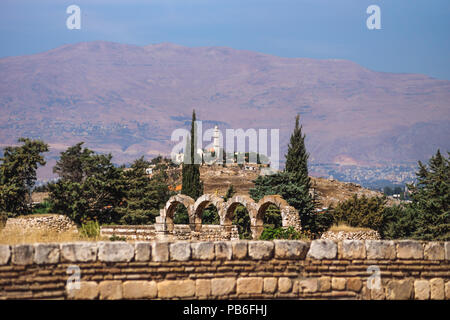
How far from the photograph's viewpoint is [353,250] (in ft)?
33.1

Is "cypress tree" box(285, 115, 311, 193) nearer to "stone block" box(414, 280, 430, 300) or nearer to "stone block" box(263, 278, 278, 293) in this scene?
"stone block" box(414, 280, 430, 300)

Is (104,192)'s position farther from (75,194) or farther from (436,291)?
(436,291)

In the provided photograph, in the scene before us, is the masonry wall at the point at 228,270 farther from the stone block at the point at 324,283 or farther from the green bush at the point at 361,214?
the green bush at the point at 361,214

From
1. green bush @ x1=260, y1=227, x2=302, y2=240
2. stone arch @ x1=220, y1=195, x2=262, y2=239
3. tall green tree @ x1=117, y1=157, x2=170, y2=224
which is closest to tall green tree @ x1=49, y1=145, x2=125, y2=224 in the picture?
tall green tree @ x1=117, y1=157, x2=170, y2=224

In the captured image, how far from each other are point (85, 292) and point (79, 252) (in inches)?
26.0

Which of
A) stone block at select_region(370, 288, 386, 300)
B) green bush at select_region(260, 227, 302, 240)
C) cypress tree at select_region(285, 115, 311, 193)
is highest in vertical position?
cypress tree at select_region(285, 115, 311, 193)

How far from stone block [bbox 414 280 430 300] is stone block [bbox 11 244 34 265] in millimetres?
6653

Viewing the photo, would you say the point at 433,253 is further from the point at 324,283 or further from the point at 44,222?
the point at 44,222

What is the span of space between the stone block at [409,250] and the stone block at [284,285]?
2.08m

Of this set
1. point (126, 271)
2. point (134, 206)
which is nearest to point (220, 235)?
point (134, 206)

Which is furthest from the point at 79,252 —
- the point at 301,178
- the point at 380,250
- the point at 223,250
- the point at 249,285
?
the point at 301,178

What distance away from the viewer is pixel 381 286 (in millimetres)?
10109

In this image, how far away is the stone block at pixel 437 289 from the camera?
404 inches

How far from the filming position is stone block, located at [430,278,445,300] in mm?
10250
